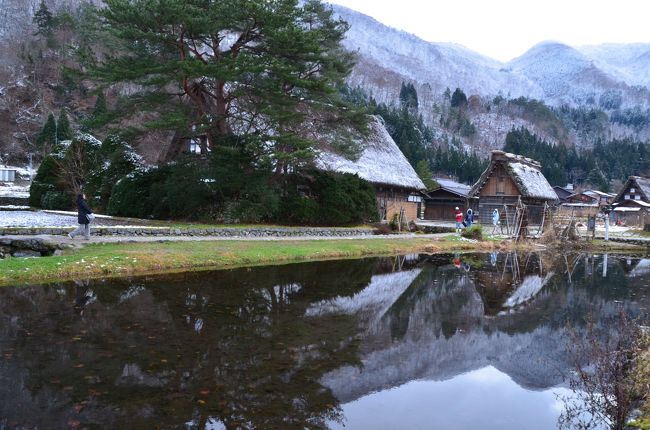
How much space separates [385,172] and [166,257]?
23.3m

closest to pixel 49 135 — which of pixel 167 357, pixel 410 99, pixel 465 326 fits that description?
pixel 167 357

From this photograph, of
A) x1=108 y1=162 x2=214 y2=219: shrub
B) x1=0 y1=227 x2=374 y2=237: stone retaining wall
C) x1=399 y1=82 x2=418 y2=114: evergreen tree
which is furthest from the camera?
x1=399 y1=82 x2=418 y2=114: evergreen tree

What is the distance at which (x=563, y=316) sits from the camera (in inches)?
434

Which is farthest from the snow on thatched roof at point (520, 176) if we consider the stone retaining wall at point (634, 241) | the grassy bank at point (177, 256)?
the grassy bank at point (177, 256)

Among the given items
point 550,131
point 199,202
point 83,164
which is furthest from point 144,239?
point 550,131

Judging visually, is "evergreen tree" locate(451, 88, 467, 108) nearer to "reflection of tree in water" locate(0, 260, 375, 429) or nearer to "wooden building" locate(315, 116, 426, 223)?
"wooden building" locate(315, 116, 426, 223)

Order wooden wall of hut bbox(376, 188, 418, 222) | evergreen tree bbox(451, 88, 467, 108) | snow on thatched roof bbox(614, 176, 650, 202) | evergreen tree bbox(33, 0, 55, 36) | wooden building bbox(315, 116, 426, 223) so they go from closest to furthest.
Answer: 1. wooden building bbox(315, 116, 426, 223)
2. wooden wall of hut bbox(376, 188, 418, 222)
3. snow on thatched roof bbox(614, 176, 650, 202)
4. evergreen tree bbox(33, 0, 55, 36)
5. evergreen tree bbox(451, 88, 467, 108)

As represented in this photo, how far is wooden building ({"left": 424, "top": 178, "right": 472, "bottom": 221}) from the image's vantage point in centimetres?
5028

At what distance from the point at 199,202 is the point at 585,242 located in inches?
888

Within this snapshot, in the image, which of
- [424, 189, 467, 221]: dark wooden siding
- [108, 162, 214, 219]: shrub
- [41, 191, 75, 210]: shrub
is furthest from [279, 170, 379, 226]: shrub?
[424, 189, 467, 221]: dark wooden siding

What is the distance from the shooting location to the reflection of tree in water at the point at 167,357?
5.21 metres

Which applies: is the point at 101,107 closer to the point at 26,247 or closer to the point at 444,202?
the point at 26,247

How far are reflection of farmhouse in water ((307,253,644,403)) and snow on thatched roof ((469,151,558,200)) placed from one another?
2442 cm

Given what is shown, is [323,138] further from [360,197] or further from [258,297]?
[258,297]
